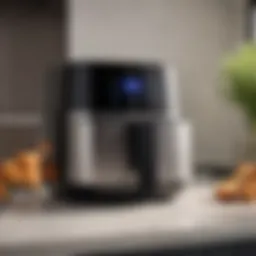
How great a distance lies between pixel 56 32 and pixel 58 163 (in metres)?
0.59

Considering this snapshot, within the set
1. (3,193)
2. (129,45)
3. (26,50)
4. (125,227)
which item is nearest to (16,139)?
(26,50)

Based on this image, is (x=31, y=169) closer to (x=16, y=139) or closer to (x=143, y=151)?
(x=143, y=151)

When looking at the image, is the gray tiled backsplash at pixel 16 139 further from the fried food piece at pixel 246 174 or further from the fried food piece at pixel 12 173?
the fried food piece at pixel 246 174

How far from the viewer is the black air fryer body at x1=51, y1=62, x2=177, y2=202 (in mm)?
855

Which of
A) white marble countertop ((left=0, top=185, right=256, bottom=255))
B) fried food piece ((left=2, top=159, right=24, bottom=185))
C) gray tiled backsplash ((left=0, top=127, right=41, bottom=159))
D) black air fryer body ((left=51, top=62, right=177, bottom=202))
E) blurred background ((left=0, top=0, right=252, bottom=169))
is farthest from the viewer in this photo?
gray tiled backsplash ((left=0, top=127, right=41, bottom=159))

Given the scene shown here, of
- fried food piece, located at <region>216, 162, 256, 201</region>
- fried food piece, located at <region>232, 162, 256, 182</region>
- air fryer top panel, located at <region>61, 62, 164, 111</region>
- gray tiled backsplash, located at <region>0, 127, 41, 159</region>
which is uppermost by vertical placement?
air fryer top panel, located at <region>61, 62, 164, 111</region>

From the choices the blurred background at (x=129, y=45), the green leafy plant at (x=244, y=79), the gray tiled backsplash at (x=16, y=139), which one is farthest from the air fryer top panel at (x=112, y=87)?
the gray tiled backsplash at (x=16, y=139)

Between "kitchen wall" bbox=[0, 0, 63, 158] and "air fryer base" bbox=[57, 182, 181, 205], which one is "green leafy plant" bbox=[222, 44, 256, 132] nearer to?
"air fryer base" bbox=[57, 182, 181, 205]

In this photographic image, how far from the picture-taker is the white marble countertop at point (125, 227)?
2.25 feet

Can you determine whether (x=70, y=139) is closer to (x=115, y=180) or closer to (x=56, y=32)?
(x=115, y=180)

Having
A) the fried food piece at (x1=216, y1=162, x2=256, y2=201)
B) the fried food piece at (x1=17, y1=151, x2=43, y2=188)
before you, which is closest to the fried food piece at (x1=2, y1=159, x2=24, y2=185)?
the fried food piece at (x1=17, y1=151, x2=43, y2=188)

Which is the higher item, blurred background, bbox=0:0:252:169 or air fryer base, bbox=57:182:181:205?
blurred background, bbox=0:0:252:169

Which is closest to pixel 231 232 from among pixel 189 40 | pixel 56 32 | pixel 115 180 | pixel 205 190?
pixel 115 180

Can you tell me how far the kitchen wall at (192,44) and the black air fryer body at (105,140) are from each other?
328 millimetres
